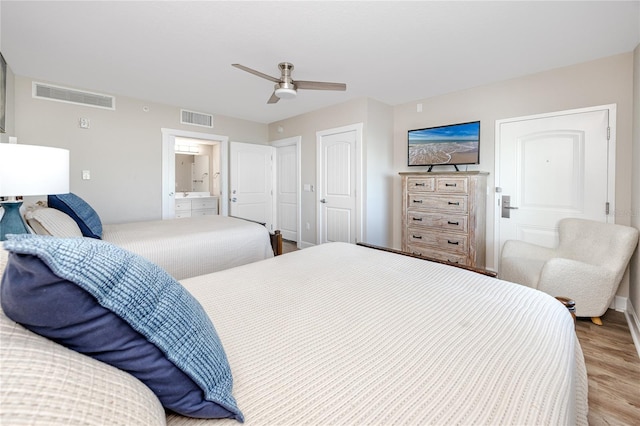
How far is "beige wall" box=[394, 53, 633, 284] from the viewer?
264cm

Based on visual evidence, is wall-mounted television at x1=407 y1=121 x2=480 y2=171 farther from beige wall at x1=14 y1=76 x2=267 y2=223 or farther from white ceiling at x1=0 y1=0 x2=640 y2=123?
beige wall at x1=14 y1=76 x2=267 y2=223

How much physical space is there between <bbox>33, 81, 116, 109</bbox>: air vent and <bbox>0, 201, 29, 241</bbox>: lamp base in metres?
3.01

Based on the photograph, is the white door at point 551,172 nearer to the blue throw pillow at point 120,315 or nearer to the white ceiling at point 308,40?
the white ceiling at point 308,40

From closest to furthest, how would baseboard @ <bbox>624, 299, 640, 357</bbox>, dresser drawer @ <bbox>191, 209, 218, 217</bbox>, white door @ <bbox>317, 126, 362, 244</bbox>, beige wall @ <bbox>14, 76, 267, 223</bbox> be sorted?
baseboard @ <bbox>624, 299, 640, 357</bbox> → beige wall @ <bbox>14, 76, 267, 223</bbox> → white door @ <bbox>317, 126, 362, 244</bbox> → dresser drawer @ <bbox>191, 209, 218, 217</bbox>

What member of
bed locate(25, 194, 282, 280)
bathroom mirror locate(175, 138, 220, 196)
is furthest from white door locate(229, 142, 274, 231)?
bed locate(25, 194, 282, 280)

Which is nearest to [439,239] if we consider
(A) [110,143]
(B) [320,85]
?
(B) [320,85]

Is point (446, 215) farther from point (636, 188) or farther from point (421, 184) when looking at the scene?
point (636, 188)

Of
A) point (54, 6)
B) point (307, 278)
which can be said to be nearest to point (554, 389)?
point (307, 278)

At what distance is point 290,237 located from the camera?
5496 mm

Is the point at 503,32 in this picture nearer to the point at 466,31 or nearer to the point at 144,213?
the point at 466,31

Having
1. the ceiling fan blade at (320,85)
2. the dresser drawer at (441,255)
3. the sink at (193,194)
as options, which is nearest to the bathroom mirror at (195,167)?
the sink at (193,194)

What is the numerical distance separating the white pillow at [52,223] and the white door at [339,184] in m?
3.16

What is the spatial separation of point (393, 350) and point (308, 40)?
8.36ft

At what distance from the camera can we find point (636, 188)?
7.84 ft
